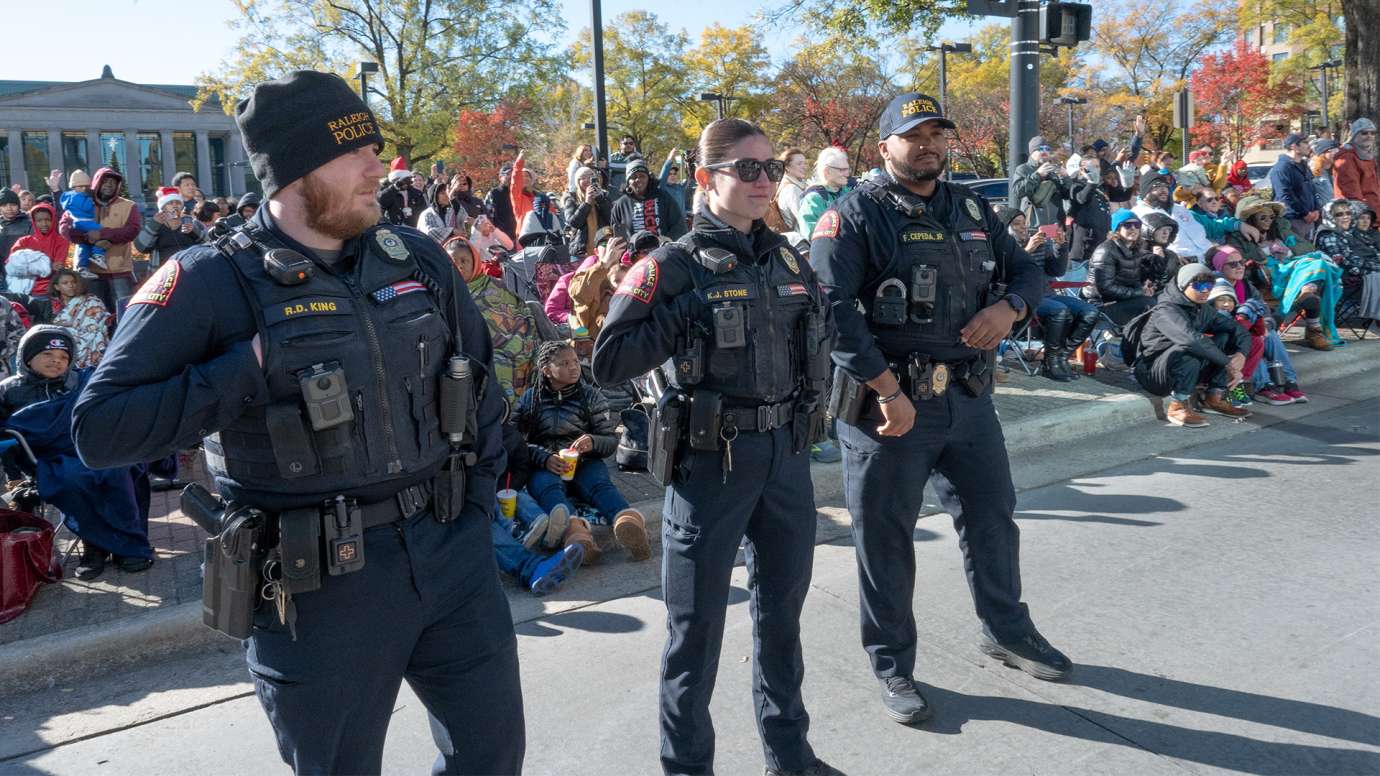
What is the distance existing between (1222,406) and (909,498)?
567 centimetres

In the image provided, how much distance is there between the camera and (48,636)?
4.37 m

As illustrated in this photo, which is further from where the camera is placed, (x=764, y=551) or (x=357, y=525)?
(x=764, y=551)

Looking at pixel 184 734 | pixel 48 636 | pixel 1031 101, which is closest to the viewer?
pixel 184 734

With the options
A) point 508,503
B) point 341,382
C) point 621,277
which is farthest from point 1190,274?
point 341,382

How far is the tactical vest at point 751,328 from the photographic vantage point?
10.1ft

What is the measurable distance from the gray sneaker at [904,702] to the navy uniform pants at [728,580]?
1.63ft

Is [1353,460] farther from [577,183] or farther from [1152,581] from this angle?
[577,183]

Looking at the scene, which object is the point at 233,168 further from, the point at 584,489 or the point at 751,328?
the point at 751,328

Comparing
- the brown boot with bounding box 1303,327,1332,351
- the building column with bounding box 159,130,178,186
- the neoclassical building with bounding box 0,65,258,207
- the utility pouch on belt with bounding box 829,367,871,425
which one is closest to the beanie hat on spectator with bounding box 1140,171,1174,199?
the brown boot with bounding box 1303,327,1332,351

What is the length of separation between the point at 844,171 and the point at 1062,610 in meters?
4.72

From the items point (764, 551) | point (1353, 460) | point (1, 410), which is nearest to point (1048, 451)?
point (1353, 460)

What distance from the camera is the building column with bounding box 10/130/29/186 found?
1964 inches

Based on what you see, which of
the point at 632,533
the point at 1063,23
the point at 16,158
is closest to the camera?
the point at 632,533

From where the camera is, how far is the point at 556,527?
536 cm
